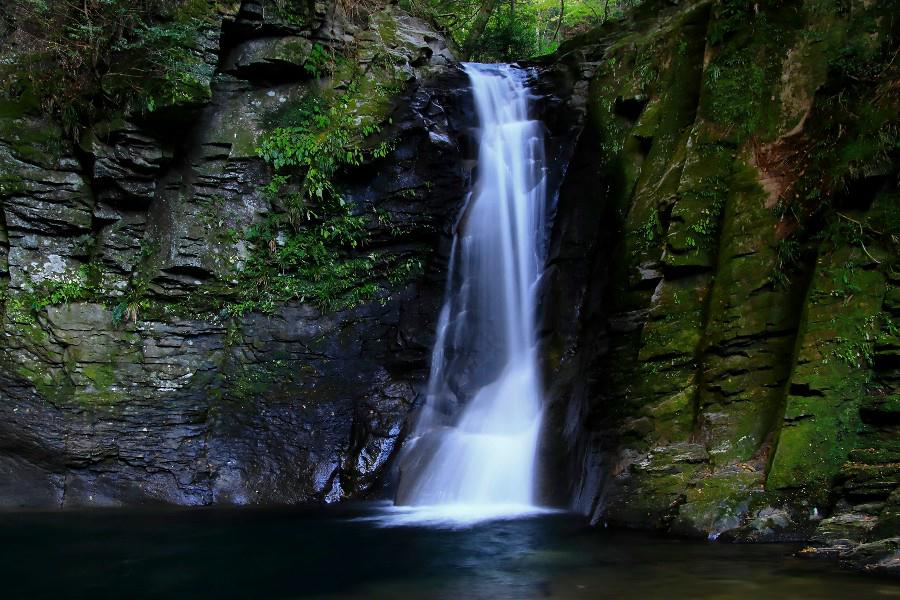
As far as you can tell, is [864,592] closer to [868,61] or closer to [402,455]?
[868,61]

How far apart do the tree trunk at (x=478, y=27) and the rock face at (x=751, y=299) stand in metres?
8.44

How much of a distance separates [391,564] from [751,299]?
428cm

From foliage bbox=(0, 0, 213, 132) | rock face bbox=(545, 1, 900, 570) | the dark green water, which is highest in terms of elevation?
foliage bbox=(0, 0, 213, 132)

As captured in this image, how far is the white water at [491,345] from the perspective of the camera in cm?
859

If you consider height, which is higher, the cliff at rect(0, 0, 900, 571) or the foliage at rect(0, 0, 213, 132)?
the foliage at rect(0, 0, 213, 132)

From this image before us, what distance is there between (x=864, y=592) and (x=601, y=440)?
3549 millimetres

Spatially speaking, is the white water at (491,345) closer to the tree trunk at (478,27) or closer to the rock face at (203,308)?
the rock face at (203,308)

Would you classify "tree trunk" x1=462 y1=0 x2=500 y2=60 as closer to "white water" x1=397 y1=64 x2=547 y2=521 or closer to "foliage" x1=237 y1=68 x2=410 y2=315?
"white water" x1=397 y1=64 x2=547 y2=521

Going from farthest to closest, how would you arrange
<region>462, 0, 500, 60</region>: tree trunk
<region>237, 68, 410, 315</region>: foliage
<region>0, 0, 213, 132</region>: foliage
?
<region>462, 0, 500, 60</region>: tree trunk
<region>237, 68, 410, 315</region>: foliage
<region>0, 0, 213, 132</region>: foliage

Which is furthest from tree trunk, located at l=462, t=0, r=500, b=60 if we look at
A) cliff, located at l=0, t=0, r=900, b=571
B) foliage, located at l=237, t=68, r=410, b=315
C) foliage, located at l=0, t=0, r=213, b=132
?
foliage, located at l=0, t=0, r=213, b=132

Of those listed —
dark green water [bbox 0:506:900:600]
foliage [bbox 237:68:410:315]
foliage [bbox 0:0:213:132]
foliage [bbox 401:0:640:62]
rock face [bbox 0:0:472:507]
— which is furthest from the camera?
foliage [bbox 401:0:640:62]

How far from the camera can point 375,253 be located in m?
10.8

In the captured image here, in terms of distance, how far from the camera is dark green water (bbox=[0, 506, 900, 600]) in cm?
441

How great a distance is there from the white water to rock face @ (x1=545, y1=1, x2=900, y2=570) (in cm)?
76
